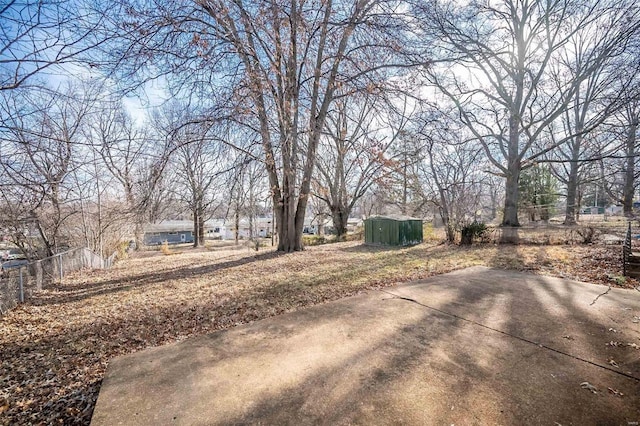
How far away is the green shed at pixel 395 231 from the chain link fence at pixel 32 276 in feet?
37.2

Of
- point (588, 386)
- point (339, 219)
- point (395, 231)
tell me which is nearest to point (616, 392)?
point (588, 386)

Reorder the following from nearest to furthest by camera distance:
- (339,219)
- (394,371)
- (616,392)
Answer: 1. (616,392)
2. (394,371)
3. (339,219)

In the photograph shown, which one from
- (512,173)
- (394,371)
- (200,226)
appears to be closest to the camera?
(394,371)

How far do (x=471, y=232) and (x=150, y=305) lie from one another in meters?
11.4

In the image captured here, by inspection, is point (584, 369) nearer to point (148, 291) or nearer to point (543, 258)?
point (148, 291)

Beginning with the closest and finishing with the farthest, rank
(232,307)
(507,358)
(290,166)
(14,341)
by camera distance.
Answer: (507,358) → (14,341) → (232,307) → (290,166)

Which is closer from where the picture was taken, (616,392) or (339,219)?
(616,392)

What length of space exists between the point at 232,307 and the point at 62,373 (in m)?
1.99

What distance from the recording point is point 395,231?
13609mm

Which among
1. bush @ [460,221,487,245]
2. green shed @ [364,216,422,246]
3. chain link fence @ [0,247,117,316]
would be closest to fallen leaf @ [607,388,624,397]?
chain link fence @ [0,247,117,316]

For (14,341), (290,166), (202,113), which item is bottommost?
(14,341)

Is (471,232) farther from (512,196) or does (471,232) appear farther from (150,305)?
(150,305)

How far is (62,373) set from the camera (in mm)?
2645

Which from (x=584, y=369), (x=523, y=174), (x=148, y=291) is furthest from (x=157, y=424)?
(x=523, y=174)
